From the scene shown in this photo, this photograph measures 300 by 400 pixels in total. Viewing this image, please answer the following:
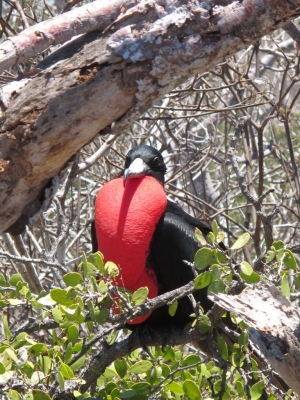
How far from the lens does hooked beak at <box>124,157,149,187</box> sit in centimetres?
243

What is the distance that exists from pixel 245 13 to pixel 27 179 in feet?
2.27

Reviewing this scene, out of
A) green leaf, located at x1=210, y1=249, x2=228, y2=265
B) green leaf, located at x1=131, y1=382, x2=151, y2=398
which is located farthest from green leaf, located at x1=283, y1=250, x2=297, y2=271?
green leaf, located at x1=131, y1=382, x2=151, y2=398

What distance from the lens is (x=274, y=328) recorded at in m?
1.48

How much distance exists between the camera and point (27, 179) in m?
1.70

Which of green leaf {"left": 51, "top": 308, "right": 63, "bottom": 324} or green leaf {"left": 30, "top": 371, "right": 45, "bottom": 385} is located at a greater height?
green leaf {"left": 51, "top": 308, "right": 63, "bottom": 324}

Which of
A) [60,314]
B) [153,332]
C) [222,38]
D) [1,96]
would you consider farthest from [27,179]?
[153,332]

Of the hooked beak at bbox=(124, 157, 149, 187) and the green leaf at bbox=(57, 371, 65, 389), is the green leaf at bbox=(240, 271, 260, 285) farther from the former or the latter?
the hooked beak at bbox=(124, 157, 149, 187)

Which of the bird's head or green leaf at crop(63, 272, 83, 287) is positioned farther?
the bird's head

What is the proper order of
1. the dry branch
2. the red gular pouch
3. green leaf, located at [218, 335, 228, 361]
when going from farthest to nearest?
1. the red gular pouch
2. green leaf, located at [218, 335, 228, 361]
3. the dry branch

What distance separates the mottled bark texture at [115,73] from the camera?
5.37ft

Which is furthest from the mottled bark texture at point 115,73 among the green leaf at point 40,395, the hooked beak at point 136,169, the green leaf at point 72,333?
the hooked beak at point 136,169

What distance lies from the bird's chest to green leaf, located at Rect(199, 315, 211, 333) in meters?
0.40

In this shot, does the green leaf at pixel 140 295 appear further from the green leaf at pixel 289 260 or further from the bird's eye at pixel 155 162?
the bird's eye at pixel 155 162

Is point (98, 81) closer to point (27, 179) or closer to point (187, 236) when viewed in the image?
point (27, 179)
